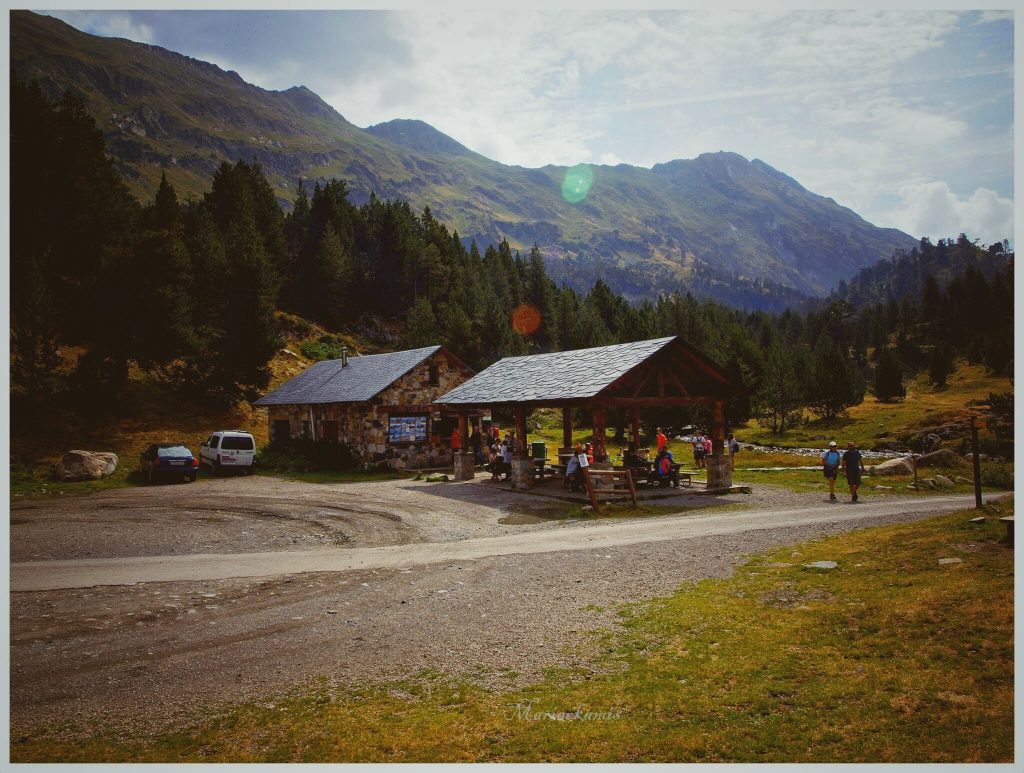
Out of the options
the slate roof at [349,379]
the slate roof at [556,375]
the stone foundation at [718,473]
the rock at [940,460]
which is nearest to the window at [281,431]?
the slate roof at [349,379]

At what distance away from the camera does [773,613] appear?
827 centimetres

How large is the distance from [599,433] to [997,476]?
51.5ft

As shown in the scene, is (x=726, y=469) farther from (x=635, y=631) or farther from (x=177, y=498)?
(x=177, y=498)

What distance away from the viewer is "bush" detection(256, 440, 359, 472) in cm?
3228

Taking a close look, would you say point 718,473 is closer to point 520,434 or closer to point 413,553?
point 520,434

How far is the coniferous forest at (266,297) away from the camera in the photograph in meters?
24.9

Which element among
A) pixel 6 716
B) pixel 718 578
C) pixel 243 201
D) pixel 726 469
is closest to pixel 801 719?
pixel 718 578

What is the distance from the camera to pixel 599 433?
21.8m

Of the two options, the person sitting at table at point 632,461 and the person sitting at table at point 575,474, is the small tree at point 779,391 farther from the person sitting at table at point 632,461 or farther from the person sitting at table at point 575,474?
the person sitting at table at point 575,474

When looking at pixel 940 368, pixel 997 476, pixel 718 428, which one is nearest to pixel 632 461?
pixel 718 428

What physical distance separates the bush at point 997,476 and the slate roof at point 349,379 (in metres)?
25.1

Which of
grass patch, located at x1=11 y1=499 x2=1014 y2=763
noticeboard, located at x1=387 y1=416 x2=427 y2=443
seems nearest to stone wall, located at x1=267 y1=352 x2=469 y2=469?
noticeboard, located at x1=387 y1=416 x2=427 y2=443

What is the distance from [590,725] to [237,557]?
9.42 meters

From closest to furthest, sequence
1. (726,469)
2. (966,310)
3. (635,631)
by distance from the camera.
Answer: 1. (635,631)
2. (726,469)
3. (966,310)
